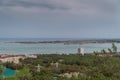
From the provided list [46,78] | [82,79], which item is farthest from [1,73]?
[82,79]

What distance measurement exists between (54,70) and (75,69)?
131cm

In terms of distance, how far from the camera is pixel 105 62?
60.9 ft

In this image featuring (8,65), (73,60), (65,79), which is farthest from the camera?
(73,60)

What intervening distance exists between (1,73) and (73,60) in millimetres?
12078

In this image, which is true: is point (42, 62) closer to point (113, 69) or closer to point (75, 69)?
point (75, 69)

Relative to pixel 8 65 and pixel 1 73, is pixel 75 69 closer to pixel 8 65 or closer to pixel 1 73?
pixel 8 65

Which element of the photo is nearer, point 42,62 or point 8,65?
point 8,65

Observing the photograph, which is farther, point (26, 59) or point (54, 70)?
point (26, 59)

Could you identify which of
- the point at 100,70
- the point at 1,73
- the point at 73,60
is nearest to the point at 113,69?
the point at 100,70

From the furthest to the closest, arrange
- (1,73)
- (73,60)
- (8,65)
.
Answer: (73,60) → (8,65) → (1,73)

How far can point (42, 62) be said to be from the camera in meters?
24.9

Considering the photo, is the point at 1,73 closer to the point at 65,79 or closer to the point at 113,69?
the point at 65,79

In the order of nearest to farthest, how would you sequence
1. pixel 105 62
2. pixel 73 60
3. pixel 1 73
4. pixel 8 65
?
pixel 1 73 < pixel 105 62 < pixel 8 65 < pixel 73 60

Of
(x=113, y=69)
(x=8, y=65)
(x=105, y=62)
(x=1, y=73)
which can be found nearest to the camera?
(x=1, y=73)
